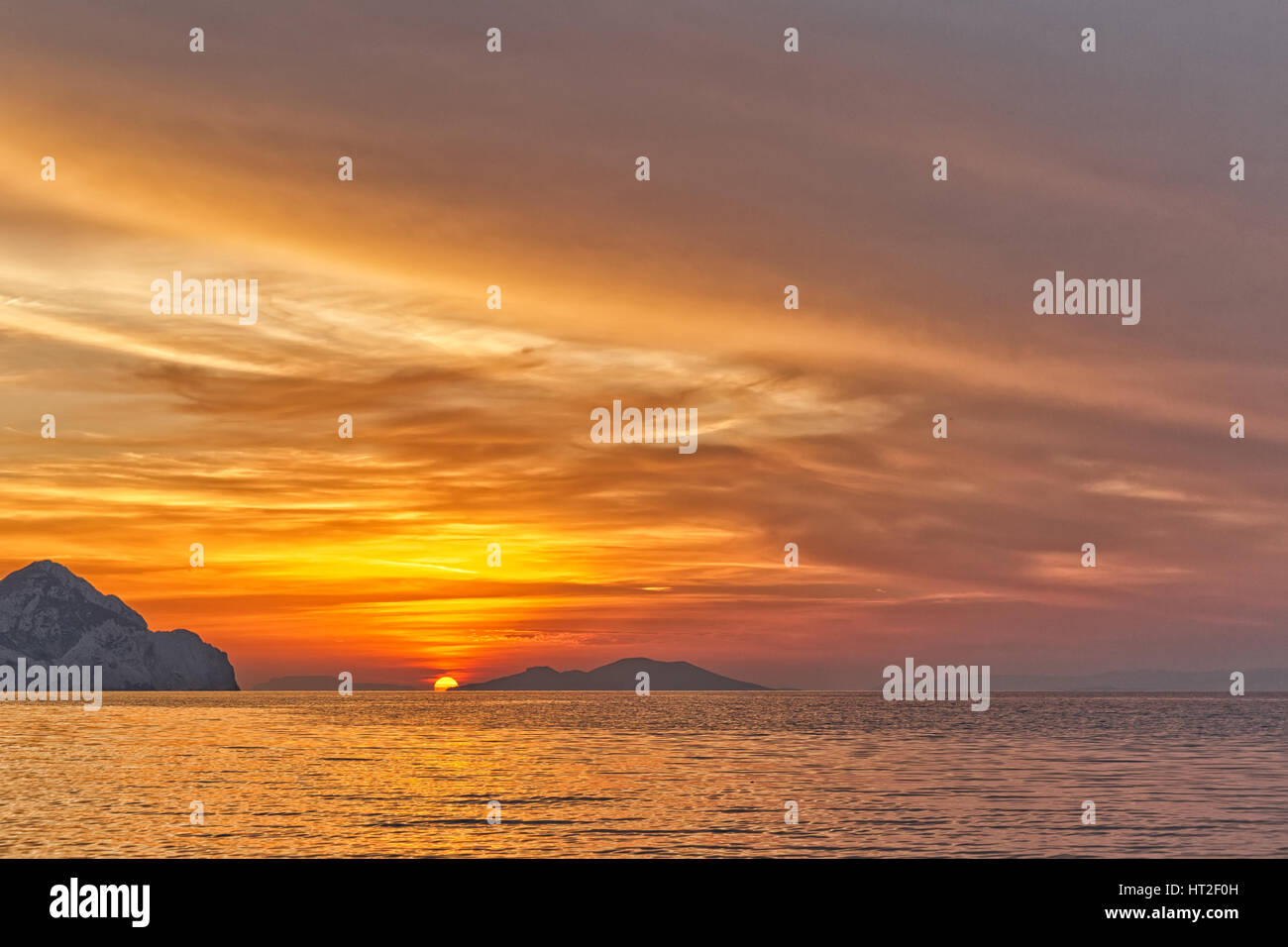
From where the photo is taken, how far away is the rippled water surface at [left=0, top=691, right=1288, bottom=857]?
4278 cm

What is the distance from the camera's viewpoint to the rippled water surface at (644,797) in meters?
42.8

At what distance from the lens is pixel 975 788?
6316 cm

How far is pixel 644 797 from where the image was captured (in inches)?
2250

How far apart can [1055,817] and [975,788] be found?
40.7ft

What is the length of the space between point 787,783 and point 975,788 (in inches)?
427
